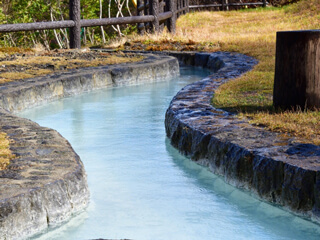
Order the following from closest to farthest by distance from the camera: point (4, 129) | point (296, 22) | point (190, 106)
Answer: point (4, 129) < point (190, 106) < point (296, 22)

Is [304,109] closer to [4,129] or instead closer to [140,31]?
[4,129]

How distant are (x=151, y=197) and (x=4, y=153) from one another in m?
1.07

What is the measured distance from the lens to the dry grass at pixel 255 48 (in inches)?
184

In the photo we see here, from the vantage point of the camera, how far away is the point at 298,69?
493cm

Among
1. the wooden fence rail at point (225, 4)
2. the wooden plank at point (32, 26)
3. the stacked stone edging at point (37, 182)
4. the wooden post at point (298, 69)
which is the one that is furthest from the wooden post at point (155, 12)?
the wooden fence rail at point (225, 4)

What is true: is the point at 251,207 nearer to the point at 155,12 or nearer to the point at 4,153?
the point at 4,153

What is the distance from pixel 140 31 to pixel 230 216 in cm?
1226

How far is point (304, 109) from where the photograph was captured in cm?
493

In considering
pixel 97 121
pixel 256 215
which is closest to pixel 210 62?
pixel 97 121

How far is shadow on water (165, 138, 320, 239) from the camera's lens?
3479 millimetres

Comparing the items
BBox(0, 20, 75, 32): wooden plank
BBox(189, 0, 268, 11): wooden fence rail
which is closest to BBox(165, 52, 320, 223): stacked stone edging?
BBox(0, 20, 75, 32): wooden plank

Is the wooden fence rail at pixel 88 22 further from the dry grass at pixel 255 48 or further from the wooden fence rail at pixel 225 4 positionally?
the wooden fence rail at pixel 225 4

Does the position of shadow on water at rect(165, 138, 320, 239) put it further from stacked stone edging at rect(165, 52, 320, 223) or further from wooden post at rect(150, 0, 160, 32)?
wooden post at rect(150, 0, 160, 32)

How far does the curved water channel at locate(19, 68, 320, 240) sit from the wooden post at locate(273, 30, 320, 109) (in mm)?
1051
